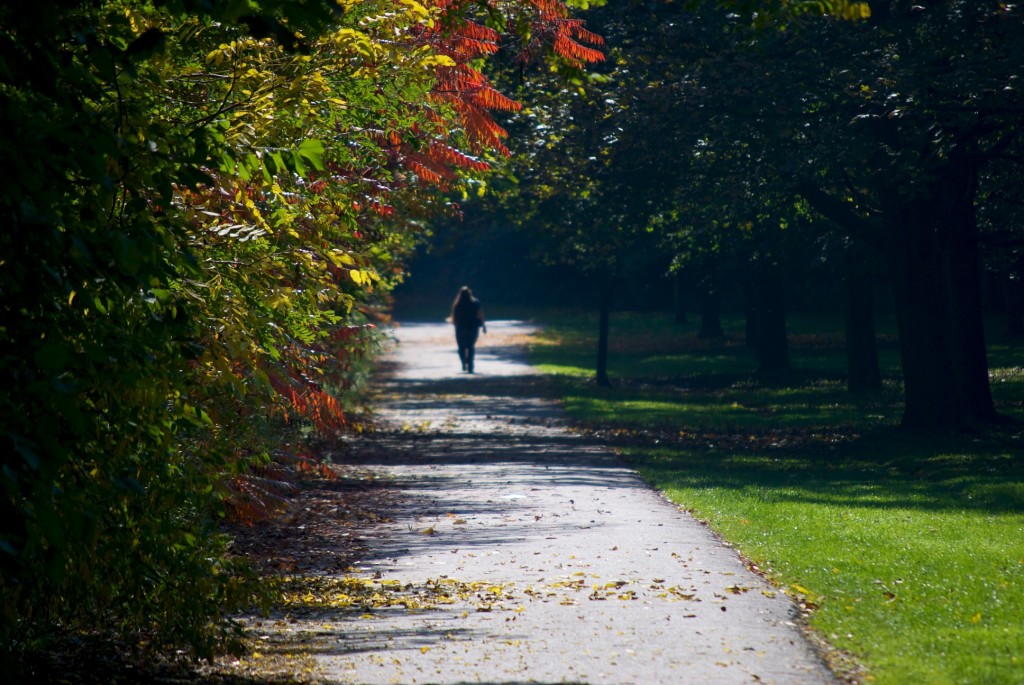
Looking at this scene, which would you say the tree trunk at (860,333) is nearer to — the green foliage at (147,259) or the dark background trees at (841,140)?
the dark background trees at (841,140)

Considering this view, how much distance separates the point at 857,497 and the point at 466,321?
20.0 meters

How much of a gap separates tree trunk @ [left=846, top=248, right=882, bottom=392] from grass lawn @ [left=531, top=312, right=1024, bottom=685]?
1.62ft

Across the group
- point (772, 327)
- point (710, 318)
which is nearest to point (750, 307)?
point (772, 327)

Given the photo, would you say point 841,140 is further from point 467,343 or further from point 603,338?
point 467,343

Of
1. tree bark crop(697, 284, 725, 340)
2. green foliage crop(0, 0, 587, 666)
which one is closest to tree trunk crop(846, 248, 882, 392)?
tree bark crop(697, 284, 725, 340)

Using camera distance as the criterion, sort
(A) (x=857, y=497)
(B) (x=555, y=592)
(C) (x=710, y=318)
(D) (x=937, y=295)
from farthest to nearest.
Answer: (C) (x=710, y=318) → (D) (x=937, y=295) → (A) (x=857, y=497) → (B) (x=555, y=592)

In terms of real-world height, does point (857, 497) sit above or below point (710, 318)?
below

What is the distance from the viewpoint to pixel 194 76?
6.43 meters

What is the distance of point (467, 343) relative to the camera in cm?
3391

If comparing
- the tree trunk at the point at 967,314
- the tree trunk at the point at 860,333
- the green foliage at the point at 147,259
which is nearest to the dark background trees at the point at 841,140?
the tree trunk at the point at 967,314

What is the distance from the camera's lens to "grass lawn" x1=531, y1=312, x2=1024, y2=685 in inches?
281

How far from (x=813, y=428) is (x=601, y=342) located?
32.4 ft

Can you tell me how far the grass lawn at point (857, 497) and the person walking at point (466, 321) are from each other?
2.87 meters

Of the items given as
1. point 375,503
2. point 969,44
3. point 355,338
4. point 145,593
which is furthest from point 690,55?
point 145,593
